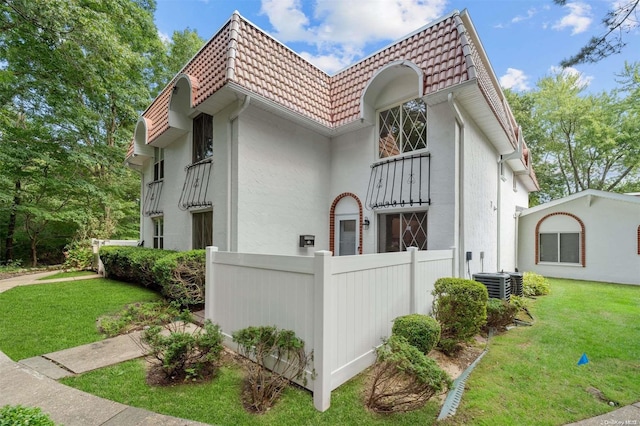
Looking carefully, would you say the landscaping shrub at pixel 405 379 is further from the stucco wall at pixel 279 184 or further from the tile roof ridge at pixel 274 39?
the tile roof ridge at pixel 274 39

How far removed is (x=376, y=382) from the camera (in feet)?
9.92

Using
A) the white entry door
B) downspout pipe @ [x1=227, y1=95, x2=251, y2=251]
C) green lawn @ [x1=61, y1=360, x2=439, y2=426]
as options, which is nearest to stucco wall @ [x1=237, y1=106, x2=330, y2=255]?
downspout pipe @ [x1=227, y1=95, x2=251, y2=251]

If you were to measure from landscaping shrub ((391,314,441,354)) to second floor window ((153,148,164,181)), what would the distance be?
10.3 metres

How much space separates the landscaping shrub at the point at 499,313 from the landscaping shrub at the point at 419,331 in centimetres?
214

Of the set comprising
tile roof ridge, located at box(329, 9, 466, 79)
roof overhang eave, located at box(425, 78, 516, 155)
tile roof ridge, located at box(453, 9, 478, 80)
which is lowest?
roof overhang eave, located at box(425, 78, 516, 155)

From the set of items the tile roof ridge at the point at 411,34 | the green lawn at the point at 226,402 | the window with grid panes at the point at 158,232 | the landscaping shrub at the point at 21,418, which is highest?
the tile roof ridge at the point at 411,34

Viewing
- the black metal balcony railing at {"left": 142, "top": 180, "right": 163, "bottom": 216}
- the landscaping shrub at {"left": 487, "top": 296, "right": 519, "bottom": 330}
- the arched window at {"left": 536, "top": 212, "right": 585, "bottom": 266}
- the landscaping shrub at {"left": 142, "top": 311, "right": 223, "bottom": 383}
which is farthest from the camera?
the arched window at {"left": 536, "top": 212, "right": 585, "bottom": 266}

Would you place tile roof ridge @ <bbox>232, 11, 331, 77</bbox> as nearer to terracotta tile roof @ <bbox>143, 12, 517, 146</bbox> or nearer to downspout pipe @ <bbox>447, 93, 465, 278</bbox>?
terracotta tile roof @ <bbox>143, 12, 517, 146</bbox>

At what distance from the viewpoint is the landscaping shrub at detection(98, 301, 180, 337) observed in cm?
508

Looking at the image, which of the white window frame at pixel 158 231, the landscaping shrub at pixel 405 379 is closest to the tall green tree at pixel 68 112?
the white window frame at pixel 158 231

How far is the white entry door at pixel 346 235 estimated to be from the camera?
8.15 metres

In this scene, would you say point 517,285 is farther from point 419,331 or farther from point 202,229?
point 202,229

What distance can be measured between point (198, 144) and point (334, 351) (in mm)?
7512

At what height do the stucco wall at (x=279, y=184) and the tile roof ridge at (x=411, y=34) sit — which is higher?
the tile roof ridge at (x=411, y=34)
